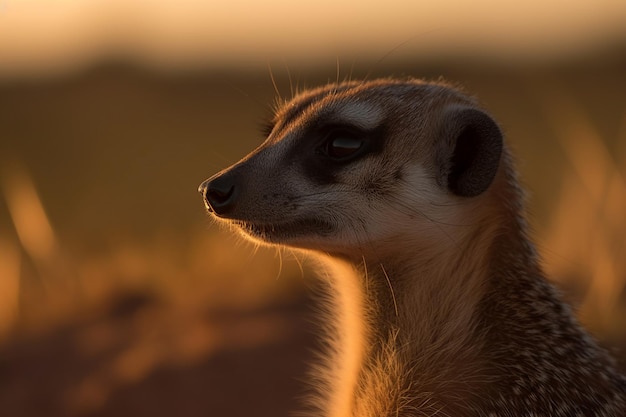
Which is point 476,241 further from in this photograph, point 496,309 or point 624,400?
point 624,400

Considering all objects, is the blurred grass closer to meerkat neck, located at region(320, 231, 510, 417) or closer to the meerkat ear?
meerkat neck, located at region(320, 231, 510, 417)

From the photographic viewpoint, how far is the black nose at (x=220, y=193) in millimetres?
2898

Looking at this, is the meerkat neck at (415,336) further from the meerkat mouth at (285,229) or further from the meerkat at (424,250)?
the meerkat mouth at (285,229)

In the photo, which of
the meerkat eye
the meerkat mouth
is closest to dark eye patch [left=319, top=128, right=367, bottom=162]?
the meerkat eye

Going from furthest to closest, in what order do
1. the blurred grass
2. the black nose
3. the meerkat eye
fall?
the blurred grass
the meerkat eye
the black nose

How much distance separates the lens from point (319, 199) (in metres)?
2.96

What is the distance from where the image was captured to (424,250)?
3.06m

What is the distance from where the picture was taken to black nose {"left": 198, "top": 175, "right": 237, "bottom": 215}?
9.51ft

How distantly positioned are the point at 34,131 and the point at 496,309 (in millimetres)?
11822

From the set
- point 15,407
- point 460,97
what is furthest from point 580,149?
point 15,407

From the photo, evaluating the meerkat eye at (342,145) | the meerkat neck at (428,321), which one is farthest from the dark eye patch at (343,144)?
the meerkat neck at (428,321)

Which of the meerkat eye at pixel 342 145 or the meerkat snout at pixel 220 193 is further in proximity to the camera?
the meerkat eye at pixel 342 145

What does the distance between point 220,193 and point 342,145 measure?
377 mm

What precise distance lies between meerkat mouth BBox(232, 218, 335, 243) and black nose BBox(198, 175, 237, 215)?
8 centimetres
